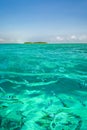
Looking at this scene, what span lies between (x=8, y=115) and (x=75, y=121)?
221cm

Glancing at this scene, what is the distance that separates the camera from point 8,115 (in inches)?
191

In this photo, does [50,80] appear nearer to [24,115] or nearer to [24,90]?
[24,90]

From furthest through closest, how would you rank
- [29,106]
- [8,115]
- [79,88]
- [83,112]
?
1. [79,88]
2. [29,106]
3. [83,112]
4. [8,115]

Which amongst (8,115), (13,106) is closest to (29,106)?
(13,106)

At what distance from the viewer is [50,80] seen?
9414 millimetres

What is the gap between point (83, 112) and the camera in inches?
212

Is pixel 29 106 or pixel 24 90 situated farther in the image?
pixel 24 90

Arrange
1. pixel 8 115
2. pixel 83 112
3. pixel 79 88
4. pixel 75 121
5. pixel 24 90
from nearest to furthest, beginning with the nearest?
pixel 75 121, pixel 8 115, pixel 83 112, pixel 24 90, pixel 79 88

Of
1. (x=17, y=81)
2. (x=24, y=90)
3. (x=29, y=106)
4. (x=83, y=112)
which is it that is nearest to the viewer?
(x=83, y=112)

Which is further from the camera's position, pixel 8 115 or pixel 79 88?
pixel 79 88

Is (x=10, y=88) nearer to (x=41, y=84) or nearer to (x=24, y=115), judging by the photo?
(x=41, y=84)

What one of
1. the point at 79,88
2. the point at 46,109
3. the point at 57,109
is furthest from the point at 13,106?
the point at 79,88

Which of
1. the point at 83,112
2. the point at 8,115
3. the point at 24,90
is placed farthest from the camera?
the point at 24,90

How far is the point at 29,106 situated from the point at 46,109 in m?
0.72
